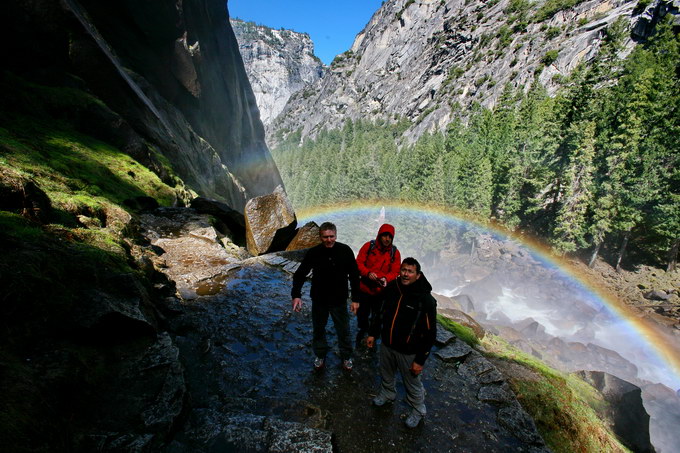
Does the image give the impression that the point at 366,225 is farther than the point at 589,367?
Yes

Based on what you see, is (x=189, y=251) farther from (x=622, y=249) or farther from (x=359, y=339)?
(x=622, y=249)

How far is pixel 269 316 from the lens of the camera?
8.24 metres

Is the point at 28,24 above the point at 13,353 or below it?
above

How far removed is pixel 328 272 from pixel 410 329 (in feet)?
5.70

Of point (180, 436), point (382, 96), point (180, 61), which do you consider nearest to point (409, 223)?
point (180, 61)

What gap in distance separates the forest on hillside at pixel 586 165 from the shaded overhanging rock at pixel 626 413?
23557mm

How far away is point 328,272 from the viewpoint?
210 inches

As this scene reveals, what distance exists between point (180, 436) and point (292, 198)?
293 ft

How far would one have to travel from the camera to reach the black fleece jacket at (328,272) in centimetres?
534

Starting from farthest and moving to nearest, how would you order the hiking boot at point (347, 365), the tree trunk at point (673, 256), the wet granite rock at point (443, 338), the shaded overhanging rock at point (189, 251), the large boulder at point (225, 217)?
the tree trunk at point (673, 256) → the large boulder at point (225, 217) → the shaded overhanging rock at point (189, 251) → the wet granite rock at point (443, 338) → the hiking boot at point (347, 365)

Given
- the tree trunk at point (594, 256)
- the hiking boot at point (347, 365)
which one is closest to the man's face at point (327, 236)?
the hiking boot at point (347, 365)

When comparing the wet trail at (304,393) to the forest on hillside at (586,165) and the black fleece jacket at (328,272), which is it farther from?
the forest on hillside at (586,165)

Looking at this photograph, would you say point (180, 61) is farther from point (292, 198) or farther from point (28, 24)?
point (292, 198)

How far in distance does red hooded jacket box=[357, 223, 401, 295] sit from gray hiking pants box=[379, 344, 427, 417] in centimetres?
156
